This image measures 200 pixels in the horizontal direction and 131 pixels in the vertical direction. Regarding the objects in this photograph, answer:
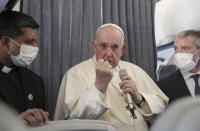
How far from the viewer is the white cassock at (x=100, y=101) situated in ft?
9.03

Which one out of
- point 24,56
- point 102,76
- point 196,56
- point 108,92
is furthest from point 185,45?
point 24,56

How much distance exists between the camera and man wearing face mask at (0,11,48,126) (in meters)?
3.05

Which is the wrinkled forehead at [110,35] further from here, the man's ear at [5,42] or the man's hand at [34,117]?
the man's hand at [34,117]

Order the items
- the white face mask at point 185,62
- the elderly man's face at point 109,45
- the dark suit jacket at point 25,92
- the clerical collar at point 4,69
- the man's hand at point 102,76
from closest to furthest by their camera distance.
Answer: the man's hand at point 102,76 < the dark suit jacket at point 25,92 < the clerical collar at point 4,69 < the elderly man's face at point 109,45 < the white face mask at point 185,62

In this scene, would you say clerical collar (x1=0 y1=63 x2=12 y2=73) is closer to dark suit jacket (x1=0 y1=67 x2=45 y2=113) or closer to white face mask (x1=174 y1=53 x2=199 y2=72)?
dark suit jacket (x1=0 y1=67 x2=45 y2=113)

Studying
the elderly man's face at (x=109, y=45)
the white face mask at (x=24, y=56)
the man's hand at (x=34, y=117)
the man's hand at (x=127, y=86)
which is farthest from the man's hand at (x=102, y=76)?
the white face mask at (x=24, y=56)

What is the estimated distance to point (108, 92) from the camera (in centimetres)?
317

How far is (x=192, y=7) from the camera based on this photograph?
413cm

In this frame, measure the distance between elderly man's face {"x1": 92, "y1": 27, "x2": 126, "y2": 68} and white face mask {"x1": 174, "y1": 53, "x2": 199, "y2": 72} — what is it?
76 centimetres

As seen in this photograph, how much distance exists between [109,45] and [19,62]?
2.94 feet

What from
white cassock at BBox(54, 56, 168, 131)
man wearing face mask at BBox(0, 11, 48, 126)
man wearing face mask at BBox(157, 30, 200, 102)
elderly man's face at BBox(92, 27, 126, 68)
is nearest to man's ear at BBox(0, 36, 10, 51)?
man wearing face mask at BBox(0, 11, 48, 126)

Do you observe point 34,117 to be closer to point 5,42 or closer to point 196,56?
point 5,42

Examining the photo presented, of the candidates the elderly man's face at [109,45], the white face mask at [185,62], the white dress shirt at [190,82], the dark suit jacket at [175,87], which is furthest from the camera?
the white face mask at [185,62]

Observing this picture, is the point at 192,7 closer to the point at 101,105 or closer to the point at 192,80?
the point at 192,80
